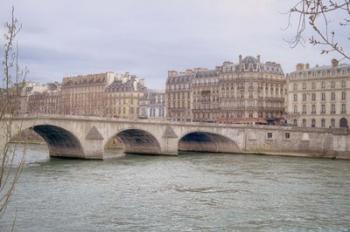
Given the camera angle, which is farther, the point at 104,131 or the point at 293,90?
the point at 293,90

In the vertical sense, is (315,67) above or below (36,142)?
above

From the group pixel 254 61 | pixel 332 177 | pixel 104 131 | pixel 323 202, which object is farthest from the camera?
pixel 254 61

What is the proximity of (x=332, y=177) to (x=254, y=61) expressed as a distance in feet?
182

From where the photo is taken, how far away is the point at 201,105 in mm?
99812

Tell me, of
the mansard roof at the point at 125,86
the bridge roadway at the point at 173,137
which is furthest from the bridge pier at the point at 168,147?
the mansard roof at the point at 125,86

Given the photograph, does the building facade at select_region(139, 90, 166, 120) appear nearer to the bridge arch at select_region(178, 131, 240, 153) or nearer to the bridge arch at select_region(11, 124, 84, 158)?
the bridge arch at select_region(178, 131, 240, 153)

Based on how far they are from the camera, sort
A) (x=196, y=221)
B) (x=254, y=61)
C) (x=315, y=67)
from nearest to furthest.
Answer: (x=196, y=221) < (x=315, y=67) < (x=254, y=61)

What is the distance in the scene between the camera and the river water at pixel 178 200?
68.5ft

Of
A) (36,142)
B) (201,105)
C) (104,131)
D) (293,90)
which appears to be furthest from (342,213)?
(201,105)

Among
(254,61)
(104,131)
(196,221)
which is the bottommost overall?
(196,221)

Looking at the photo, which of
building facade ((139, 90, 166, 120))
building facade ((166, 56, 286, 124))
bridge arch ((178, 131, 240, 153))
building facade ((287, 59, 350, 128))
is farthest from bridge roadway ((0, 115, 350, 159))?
building facade ((139, 90, 166, 120))

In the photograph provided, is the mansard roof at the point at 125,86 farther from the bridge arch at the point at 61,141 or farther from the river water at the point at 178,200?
the river water at the point at 178,200

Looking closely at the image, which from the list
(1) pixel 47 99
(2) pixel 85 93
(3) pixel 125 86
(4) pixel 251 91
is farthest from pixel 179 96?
(1) pixel 47 99

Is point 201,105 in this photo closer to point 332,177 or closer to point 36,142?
point 36,142
